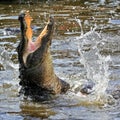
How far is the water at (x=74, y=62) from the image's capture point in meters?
7.30

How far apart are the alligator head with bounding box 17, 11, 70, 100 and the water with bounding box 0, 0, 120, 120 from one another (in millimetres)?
399

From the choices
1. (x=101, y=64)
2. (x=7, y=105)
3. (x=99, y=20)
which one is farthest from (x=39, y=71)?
(x=99, y=20)

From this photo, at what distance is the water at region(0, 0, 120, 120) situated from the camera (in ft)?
23.9

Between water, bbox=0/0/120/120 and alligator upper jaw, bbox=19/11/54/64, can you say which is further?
water, bbox=0/0/120/120

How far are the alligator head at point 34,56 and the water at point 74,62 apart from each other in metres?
0.40

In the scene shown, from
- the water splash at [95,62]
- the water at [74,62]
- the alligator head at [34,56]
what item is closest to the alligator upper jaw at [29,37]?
the alligator head at [34,56]

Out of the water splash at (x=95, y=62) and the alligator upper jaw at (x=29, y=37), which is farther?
the water splash at (x=95, y=62)

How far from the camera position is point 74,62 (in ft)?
32.9

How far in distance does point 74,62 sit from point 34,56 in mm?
2978

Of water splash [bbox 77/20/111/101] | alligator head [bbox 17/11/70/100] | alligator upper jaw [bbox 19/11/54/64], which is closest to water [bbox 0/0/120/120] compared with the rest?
water splash [bbox 77/20/111/101]

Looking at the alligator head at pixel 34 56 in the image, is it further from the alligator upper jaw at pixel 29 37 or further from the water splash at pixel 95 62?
the water splash at pixel 95 62

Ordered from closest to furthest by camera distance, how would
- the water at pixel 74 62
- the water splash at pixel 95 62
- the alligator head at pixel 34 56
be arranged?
Answer: the alligator head at pixel 34 56
the water at pixel 74 62
the water splash at pixel 95 62

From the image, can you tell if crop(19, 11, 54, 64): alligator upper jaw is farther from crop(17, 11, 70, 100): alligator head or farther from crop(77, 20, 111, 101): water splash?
crop(77, 20, 111, 101): water splash

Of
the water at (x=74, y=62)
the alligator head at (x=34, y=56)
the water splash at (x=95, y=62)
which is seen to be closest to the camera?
the alligator head at (x=34, y=56)
